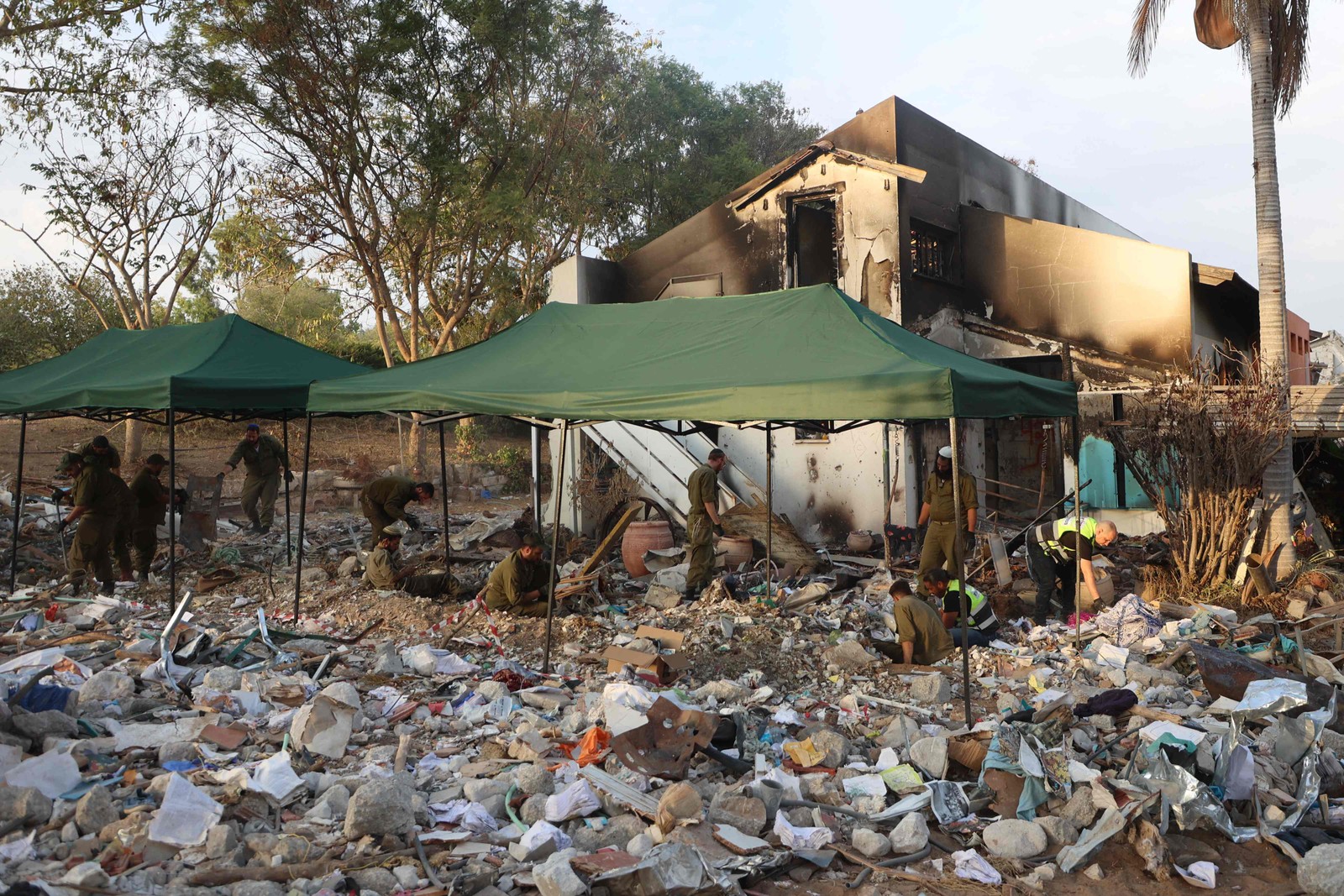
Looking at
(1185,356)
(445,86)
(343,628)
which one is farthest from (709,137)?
(343,628)

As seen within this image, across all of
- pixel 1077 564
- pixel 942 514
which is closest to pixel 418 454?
pixel 942 514

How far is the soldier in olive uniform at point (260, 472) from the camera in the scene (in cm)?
1353

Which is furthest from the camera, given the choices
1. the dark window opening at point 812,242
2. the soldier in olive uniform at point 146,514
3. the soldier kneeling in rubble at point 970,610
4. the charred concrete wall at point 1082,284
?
the dark window opening at point 812,242

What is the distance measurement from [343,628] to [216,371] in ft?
10.9

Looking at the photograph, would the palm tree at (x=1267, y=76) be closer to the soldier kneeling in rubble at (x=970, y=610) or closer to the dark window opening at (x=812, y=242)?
the soldier kneeling in rubble at (x=970, y=610)

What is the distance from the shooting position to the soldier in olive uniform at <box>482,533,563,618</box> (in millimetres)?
8648

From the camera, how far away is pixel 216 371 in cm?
994

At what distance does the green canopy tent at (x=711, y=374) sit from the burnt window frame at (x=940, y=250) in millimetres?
6767

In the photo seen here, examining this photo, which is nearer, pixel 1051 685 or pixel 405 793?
pixel 405 793

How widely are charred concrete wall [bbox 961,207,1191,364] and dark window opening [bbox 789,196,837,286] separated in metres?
2.21

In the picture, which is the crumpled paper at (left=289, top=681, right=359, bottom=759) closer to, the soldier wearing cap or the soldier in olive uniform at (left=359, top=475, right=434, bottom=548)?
the soldier in olive uniform at (left=359, top=475, right=434, bottom=548)

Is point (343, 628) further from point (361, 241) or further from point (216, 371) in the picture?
point (361, 241)

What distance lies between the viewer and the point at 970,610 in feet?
26.3

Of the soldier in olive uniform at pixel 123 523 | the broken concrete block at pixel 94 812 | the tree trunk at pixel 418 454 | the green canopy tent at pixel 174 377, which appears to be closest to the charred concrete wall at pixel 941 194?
the green canopy tent at pixel 174 377
